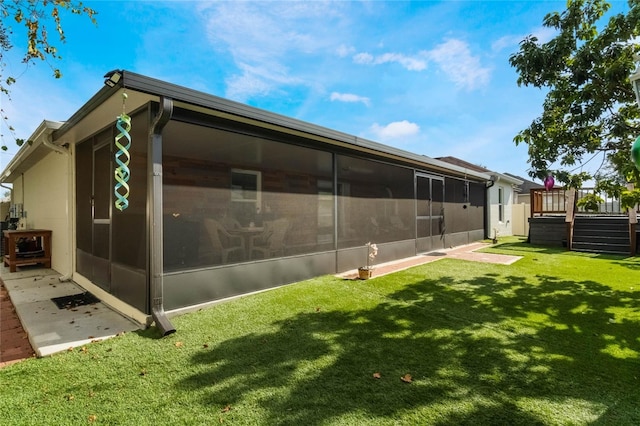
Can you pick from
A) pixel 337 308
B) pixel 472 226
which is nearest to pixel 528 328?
pixel 337 308

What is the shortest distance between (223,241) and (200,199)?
68 cm

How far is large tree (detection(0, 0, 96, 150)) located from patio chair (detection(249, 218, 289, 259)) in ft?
10.4

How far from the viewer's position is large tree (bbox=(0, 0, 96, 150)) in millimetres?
3215

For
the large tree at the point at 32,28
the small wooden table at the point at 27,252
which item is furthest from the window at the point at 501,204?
the small wooden table at the point at 27,252

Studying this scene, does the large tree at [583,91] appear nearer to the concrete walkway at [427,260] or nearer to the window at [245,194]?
the concrete walkway at [427,260]

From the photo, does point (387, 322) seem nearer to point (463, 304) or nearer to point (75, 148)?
point (463, 304)

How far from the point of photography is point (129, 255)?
14.0ft

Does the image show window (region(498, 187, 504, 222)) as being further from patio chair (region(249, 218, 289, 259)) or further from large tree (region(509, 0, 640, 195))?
patio chair (region(249, 218, 289, 259))

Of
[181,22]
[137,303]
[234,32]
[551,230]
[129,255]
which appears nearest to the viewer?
[137,303]

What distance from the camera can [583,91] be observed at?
375 centimetres

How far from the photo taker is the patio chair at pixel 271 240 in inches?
193

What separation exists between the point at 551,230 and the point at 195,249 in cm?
1227

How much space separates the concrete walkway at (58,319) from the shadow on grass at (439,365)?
156cm

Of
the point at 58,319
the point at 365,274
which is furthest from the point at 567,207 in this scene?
the point at 58,319
